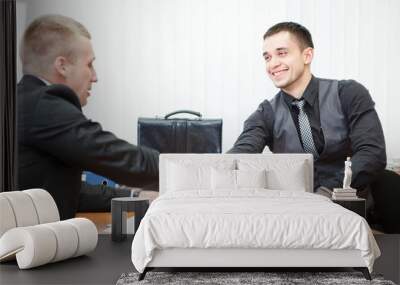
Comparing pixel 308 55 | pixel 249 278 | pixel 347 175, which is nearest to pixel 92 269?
pixel 249 278

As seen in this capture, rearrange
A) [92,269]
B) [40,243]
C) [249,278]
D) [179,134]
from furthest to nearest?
1. [179,134]
2. [92,269]
3. [40,243]
4. [249,278]

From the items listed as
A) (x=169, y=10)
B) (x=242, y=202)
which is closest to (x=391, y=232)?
(x=242, y=202)

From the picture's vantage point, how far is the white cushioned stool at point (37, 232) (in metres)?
5.02

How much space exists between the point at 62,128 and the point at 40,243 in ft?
7.03

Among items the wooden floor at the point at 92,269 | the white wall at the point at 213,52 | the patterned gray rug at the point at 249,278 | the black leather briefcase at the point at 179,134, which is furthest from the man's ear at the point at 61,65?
the patterned gray rug at the point at 249,278

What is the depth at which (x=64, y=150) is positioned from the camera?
22.6ft

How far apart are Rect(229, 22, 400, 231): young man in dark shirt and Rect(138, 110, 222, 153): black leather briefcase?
0.31 meters

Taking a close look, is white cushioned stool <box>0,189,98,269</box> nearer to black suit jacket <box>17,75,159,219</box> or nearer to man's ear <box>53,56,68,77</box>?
black suit jacket <box>17,75,159,219</box>

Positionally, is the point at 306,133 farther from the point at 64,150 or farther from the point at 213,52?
the point at 64,150

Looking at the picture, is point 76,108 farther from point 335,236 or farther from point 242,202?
point 335,236

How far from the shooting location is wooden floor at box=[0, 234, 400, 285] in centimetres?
475

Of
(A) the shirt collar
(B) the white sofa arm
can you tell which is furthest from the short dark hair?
(B) the white sofa arm

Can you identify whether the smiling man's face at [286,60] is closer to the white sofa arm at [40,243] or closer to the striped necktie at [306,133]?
the striped necktie at [306,133]

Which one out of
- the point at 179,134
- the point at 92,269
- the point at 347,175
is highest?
the point at 179,134
